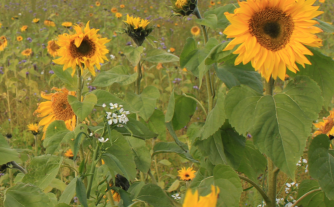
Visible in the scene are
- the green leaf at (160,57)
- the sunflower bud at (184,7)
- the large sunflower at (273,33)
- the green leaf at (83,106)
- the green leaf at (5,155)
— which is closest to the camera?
the green leaf at (5,155)

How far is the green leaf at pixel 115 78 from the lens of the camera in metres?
1.26

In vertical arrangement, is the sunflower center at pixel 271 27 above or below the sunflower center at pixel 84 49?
above

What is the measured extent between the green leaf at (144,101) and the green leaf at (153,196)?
0.29 metres

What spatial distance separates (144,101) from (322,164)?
0.69m

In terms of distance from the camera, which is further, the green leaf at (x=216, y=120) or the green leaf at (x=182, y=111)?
the green leaf at (x=182, y=111)

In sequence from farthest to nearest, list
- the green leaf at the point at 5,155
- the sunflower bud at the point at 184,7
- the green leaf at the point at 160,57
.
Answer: the green leaf at the point at 160,57, the sunflower bud at the point at 184,7, the green leaf at the point at 5,155

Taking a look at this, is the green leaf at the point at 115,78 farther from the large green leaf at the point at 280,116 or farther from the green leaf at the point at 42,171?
the large green leaf at the point at 280,116

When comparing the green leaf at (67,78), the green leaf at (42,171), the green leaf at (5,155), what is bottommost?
the green leaf at (42,171)

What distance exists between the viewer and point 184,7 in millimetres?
1198

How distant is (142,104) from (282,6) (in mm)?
638

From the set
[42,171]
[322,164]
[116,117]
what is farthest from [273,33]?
[42,171]

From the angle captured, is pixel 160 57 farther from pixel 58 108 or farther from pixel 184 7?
pixel 58 108

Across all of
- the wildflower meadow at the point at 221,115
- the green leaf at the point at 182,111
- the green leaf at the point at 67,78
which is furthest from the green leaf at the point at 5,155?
the green leaf at the point at 182,111

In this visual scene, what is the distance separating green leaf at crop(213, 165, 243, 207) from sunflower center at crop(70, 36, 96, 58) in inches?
26.4
